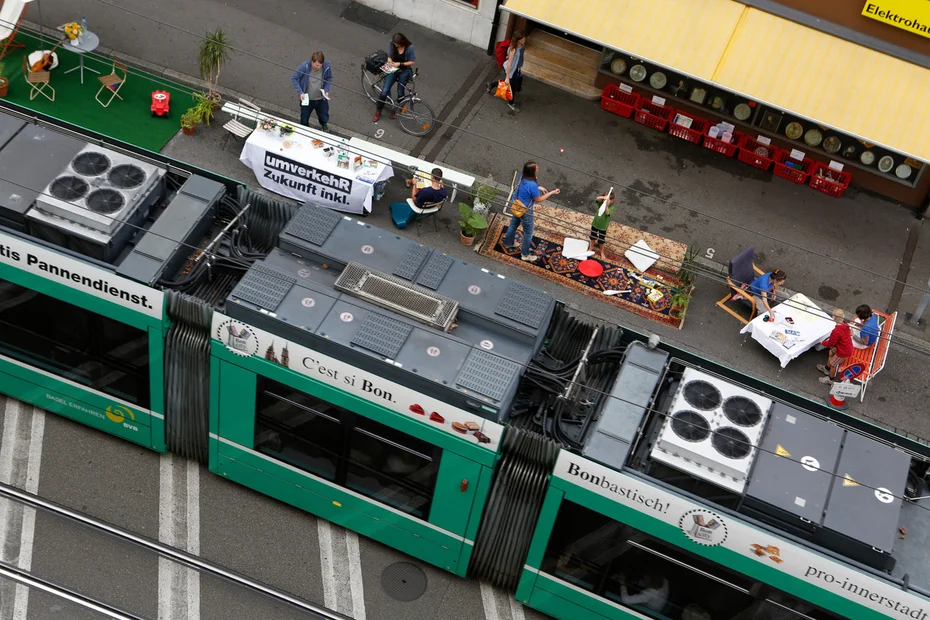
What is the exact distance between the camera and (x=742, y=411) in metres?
13.0

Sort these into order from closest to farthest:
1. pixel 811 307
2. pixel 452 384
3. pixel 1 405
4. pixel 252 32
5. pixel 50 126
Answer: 1. pixel 452 384
2. pixel 50 126
3. pixel 1 405
4. pixel 811 307
5. pixel 252 32

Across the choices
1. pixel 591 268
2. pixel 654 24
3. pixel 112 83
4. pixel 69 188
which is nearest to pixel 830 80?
pixel 654 24

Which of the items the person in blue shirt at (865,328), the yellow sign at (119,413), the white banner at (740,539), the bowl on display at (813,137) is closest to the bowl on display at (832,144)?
the bowl on display at (813,137)

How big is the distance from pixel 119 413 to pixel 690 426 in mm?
7841

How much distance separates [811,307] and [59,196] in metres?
12.3

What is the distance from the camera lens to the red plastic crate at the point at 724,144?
22.1m

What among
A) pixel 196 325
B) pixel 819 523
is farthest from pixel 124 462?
pixel 819 523

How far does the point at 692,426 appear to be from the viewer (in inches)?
502

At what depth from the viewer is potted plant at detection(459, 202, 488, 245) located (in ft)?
63.4

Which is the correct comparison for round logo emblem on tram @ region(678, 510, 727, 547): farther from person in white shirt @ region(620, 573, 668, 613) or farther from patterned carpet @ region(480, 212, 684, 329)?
patterned carpet @ region(480, 212, 684, 329)

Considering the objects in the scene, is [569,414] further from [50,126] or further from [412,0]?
[412,0]

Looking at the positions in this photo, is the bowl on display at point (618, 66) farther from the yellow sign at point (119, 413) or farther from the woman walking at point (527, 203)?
the yellow sign at point (119, 413)

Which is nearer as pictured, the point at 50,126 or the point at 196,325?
the point at 196,325

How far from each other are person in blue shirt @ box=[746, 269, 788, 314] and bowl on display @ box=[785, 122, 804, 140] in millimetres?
3888
